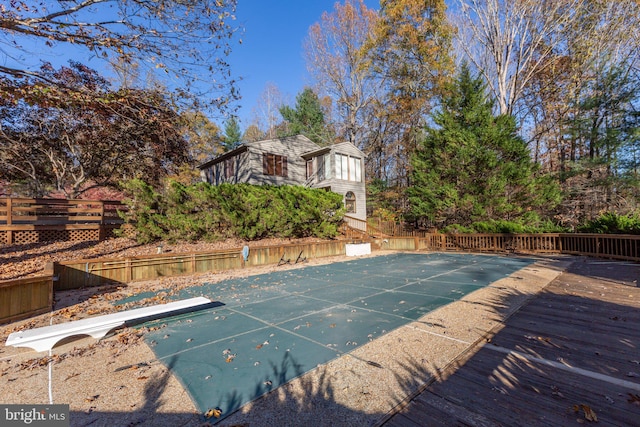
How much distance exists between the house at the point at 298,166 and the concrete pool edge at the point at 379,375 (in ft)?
51.3

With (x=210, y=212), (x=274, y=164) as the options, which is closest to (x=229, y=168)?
(x=274, y=164)

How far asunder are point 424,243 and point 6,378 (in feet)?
55.4

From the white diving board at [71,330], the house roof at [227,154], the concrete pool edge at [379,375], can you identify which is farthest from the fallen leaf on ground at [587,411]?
the house roof at [227,154]

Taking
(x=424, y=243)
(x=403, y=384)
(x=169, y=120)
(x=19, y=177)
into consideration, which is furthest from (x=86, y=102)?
(x=424, y=243)

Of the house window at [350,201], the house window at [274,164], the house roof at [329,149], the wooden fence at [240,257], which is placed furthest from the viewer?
the house window at [350,201]

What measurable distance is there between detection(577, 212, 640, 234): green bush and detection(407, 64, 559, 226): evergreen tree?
202 inches

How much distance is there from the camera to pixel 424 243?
1686 cm

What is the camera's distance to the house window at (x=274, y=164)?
1933cm

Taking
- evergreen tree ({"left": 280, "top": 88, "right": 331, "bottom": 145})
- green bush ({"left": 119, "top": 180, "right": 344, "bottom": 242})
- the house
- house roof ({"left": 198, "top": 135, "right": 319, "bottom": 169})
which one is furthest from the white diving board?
evergreen tree ({"left": 280, "top": 88, "right": 331, "bottom": 145})

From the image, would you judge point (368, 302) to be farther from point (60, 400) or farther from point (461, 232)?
point (461, 232)

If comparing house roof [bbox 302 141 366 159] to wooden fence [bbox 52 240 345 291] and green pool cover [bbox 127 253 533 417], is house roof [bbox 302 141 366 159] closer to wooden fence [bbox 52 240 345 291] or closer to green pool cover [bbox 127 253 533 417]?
wooden fence [bbox 52 240 345 291]

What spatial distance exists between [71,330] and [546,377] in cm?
565

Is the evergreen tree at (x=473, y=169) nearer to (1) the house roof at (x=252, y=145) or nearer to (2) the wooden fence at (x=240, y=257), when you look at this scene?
(2) the wooden fence at (x=240, y=257)

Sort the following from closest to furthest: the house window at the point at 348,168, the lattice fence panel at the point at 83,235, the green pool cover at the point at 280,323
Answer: the green pool cover at the point at 280,323, the lattice fence panel at the point at 83,235, the house window at the point at 348,168
